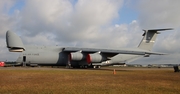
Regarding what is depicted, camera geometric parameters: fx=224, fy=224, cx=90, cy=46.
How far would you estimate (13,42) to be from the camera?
120 feet

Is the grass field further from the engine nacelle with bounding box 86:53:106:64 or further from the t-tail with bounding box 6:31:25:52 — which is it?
the engine nacelle with bounding box 86:53:106:64

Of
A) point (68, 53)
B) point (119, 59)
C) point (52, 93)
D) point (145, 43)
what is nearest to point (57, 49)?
point (68, 53)

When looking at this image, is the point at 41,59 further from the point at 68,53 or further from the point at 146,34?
the point at 146,34

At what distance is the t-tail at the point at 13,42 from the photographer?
36438 millimetres

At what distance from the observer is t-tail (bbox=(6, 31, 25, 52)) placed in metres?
36.4

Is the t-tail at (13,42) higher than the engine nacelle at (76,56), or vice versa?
the t-tail at (13,42)

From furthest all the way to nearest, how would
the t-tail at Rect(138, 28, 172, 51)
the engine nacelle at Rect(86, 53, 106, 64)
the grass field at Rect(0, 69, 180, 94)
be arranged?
the t-tail at Rect(138, 28, 172, 51) → the engine nacelle at Rect(86, 53, 106, 64) → the grass field at Rect(0, 69, 180, 94)

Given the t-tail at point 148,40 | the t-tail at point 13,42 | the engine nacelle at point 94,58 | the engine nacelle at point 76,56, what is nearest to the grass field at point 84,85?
the t-tail at point 13,42

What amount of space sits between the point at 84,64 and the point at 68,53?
3625 mm

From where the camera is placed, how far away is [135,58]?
46.0 meters

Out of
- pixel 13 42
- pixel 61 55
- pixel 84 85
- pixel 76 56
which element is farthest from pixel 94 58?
pixel 84 85

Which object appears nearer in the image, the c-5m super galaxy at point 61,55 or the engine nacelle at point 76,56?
the c-5m super galaxy at point 61,55

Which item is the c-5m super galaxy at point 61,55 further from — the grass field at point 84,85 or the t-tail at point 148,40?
the grass field at point 84,85

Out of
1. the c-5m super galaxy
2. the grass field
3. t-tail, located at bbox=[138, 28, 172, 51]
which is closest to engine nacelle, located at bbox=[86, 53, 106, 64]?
the c-5m super galaxy
